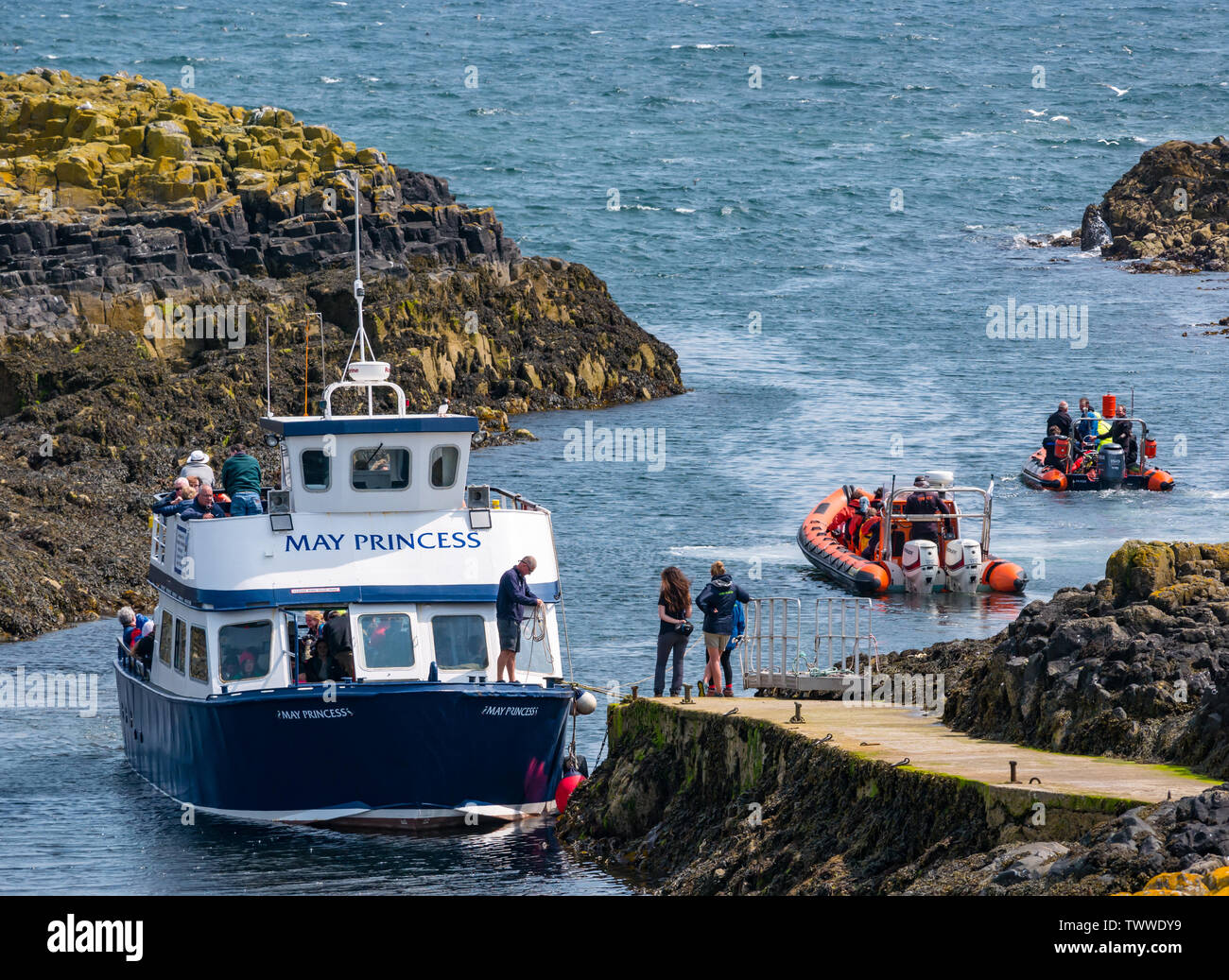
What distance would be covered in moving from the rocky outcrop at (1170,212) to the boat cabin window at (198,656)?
76.8 m

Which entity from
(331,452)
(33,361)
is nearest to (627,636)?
(331,452)

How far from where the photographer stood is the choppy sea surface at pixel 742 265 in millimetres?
27031

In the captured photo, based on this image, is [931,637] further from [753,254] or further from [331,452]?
[753,254]

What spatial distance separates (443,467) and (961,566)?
62.3 feet

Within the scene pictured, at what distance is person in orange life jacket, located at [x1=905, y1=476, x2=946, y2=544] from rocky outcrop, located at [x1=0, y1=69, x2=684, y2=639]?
1484cm

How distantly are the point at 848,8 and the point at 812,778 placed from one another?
572ft

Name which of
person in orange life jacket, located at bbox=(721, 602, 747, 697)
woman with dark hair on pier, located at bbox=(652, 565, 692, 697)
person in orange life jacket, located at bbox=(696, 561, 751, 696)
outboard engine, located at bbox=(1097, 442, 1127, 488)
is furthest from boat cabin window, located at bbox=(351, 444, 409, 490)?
outboard engine, located at bbox=(1097, 442, 1127, 488)

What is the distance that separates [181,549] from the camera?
23281 mm

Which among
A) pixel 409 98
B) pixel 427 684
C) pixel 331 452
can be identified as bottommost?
pixel 427 684

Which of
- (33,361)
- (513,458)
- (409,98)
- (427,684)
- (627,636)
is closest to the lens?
(427,684)

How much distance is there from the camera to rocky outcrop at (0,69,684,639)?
42.9m

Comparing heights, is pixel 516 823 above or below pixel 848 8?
below

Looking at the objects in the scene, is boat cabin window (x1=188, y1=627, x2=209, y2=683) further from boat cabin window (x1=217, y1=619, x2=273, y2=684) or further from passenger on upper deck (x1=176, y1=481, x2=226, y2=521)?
passenger on upper deck (x1=176, y1=481, x2=226, y2=521)

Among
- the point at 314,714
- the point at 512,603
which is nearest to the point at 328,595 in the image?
the point at 314,714
